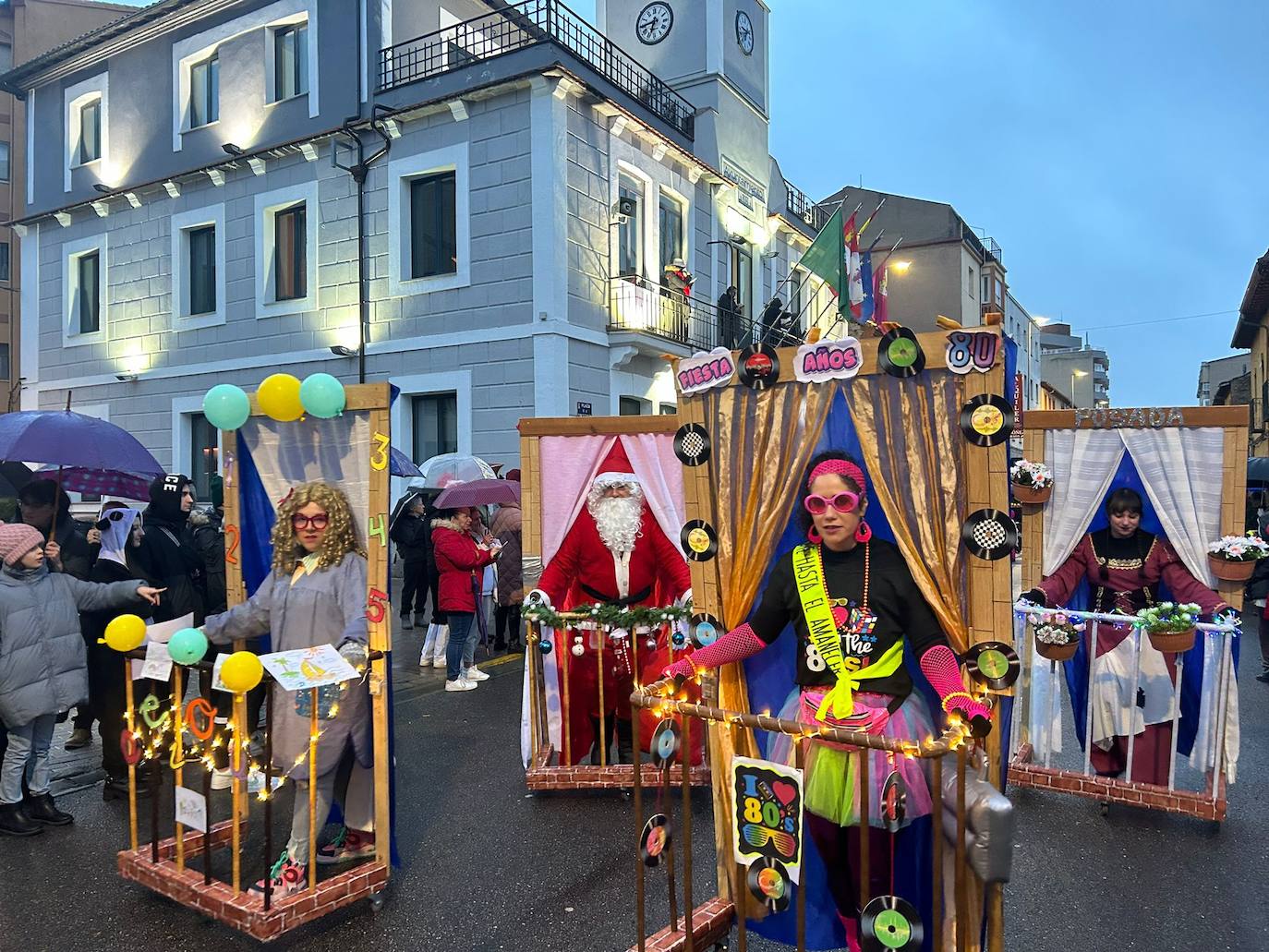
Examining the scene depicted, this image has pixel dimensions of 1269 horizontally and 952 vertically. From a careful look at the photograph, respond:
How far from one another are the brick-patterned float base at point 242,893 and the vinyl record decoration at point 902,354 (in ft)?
9.92

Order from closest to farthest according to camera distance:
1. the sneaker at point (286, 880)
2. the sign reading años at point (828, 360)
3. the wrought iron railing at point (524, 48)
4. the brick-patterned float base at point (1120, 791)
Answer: the sign reading años at point (828, 360), the sneaker at point (286, 880), the brick-patterned float base at point (1120, 791), the wrought iron railing at point (524, 48)

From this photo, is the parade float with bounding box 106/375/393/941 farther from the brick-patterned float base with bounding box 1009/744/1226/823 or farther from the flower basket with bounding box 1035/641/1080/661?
the brick-patterned float base with bounding box 1009/744/1226/823

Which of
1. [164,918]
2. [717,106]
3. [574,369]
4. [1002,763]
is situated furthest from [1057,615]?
[717,106]

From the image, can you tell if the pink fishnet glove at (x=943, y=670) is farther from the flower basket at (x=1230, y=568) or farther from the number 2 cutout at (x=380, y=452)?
the flower basket at (x=1230, y=568)

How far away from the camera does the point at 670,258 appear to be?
1658 centimetres

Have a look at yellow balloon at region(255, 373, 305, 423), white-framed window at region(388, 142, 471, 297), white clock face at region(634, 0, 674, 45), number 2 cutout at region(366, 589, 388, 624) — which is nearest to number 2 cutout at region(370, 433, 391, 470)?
yellow balloon at region(255, 373, 305, 423)

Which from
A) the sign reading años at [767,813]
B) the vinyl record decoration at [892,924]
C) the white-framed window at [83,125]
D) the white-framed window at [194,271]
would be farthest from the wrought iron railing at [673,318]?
the white-framed window at [83,125]

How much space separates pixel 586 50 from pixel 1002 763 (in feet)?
47.2

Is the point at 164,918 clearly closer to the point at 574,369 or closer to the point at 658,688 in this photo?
the point at 658,688

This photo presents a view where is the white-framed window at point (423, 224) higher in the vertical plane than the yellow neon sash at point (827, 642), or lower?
higher

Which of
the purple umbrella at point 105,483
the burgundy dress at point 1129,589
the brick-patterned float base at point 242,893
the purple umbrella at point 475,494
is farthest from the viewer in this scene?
the purple umbrella at point 475,494

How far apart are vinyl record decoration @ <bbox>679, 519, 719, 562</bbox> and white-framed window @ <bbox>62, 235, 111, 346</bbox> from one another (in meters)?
19.3

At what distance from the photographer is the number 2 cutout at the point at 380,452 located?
393cm

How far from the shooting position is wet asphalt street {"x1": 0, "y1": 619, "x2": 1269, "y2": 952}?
366 centimetres
